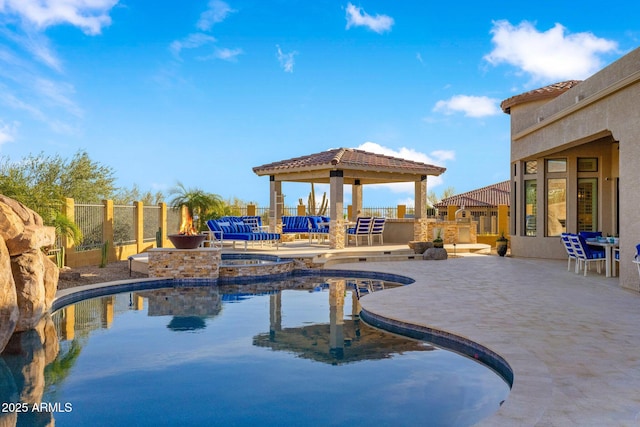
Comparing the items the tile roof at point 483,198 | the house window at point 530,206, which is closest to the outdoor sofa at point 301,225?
the house window at point 530,206

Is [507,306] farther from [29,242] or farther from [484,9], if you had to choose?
[484,9]

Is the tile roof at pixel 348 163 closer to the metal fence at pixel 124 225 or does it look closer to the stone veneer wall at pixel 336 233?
the stone veneer wall at pixel 336 233

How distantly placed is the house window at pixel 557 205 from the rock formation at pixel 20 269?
41.0 ft

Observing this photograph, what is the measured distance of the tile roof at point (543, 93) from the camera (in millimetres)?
13820

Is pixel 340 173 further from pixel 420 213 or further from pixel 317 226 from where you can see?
pixel 420 213

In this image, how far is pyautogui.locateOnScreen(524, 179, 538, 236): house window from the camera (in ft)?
47.6

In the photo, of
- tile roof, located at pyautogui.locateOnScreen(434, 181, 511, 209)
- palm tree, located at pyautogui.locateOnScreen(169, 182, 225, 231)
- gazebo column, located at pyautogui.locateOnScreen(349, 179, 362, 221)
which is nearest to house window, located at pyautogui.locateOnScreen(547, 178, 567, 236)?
gazebo column, located at pyautogui.locateOnScreen(349, 179, 362, 221)

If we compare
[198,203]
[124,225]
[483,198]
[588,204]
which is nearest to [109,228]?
[124,225]

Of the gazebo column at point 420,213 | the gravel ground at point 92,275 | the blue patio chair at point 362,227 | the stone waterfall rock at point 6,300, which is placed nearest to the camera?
the stone waterfall rock at point 6,300

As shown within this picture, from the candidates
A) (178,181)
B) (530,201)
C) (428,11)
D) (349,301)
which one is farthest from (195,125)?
(349,301)

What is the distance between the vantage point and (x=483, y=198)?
31953mm

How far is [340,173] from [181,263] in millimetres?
6379

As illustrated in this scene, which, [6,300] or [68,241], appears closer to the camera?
[6,300]

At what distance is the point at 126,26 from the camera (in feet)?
52.9
